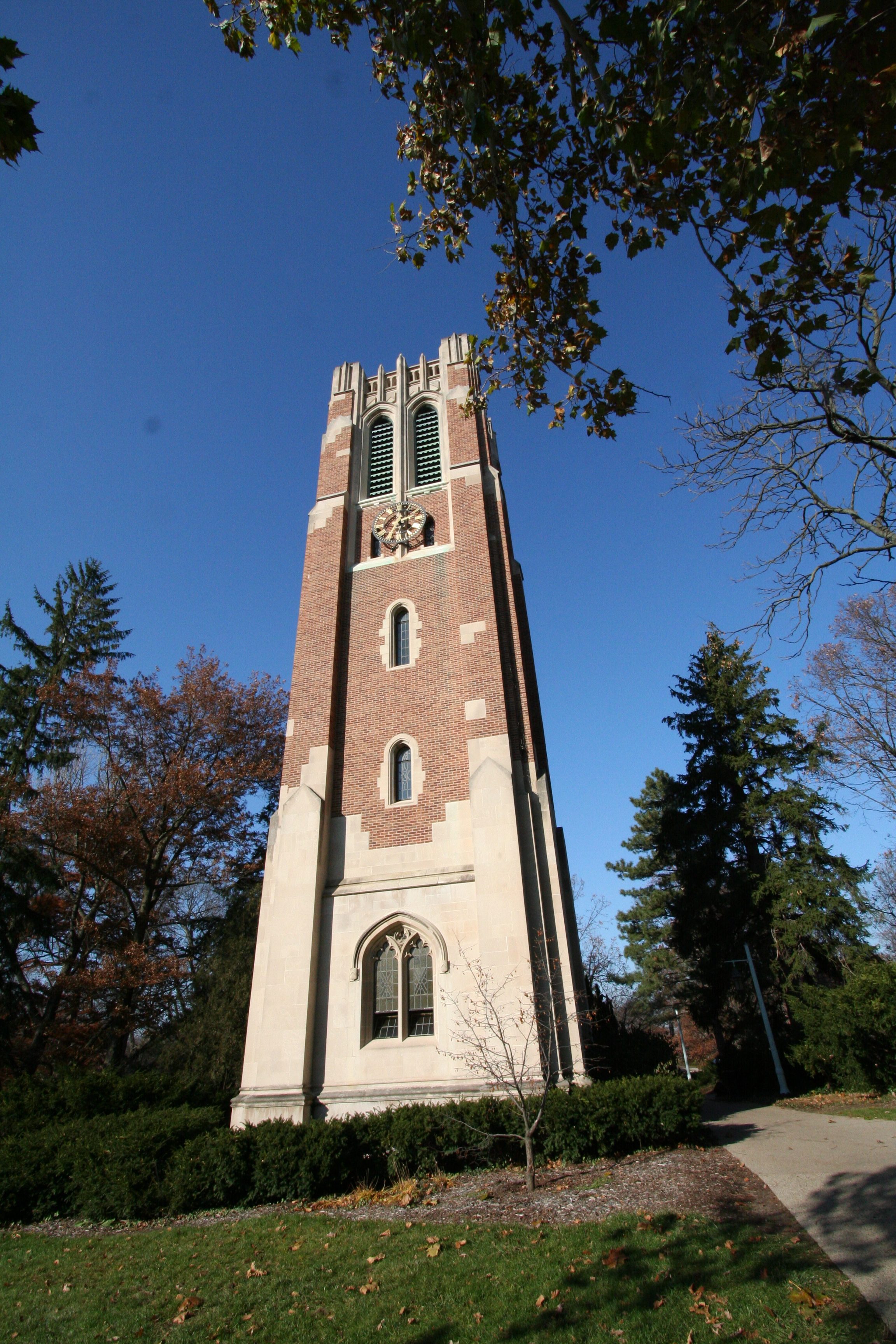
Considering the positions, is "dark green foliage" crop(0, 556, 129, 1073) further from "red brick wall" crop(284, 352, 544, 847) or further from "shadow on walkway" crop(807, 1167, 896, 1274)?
"shadow on walkway" crop(807, 1167, 896, 1274)

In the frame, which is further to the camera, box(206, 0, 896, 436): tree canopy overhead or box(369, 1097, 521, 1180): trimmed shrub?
box(369, 1097, 521, 1180): trimmed shrub

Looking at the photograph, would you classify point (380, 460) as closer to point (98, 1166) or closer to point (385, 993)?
point (385, 993)

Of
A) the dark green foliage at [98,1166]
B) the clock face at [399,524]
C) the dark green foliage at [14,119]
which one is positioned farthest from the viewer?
the clock face at [399,524]

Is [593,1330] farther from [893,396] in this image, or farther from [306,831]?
[306,831]

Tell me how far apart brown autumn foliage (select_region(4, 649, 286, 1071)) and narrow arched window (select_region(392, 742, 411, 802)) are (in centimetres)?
949

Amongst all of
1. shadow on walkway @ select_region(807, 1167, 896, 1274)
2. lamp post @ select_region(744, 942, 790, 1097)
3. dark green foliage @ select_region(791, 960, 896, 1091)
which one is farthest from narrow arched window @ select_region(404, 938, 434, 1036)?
lamp post @ select_region(744, 942, 790, 1097)

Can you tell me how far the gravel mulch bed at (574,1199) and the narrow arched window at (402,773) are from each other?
22.0 ft

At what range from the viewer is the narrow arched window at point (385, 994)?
1260cm

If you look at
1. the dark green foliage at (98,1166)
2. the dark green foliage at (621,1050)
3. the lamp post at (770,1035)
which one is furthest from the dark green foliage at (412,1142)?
the lamp post at (770,1035)

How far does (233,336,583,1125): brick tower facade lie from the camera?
1202 centimetres

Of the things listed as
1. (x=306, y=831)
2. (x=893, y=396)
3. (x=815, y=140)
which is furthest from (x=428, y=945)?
(x=815, y=140)

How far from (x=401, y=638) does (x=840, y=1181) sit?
1233 centimetres

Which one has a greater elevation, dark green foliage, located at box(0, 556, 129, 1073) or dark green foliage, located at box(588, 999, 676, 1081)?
dark green foliage, located at box(0, 556, 129, 1073)

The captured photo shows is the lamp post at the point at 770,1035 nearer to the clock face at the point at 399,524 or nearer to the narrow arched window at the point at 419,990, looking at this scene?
the narrow arched window at the point at 419,990
